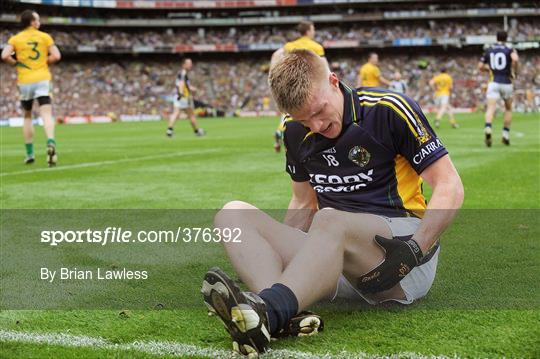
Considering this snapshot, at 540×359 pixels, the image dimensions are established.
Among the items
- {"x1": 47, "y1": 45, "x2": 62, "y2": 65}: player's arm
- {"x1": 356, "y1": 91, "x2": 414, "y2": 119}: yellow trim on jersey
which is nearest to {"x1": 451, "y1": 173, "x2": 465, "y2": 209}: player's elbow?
{"x1": 356, "y1": 91, "x2": 414, "y2": 119}: yellow trim on jersey

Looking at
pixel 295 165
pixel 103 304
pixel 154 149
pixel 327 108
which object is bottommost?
pixel 154 149

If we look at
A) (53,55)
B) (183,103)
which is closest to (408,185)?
(53,55)

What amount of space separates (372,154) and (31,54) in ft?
33.9

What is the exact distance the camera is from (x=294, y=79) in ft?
10.3

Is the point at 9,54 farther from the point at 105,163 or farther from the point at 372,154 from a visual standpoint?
the point at 372,154

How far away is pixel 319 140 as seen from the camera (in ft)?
11.8

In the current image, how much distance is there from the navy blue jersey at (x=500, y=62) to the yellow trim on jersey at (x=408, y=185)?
12.9 metres

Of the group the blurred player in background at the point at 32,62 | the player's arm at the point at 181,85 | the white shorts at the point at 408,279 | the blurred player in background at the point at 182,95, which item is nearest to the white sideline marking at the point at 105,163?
the blurred player in background at the point at 32,62

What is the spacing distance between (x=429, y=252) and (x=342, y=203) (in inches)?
20.0

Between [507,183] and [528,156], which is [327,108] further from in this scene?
[528,156]

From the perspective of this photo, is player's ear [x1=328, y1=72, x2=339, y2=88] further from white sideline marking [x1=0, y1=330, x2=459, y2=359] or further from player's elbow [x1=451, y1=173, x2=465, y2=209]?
white sideline marking [x1=0, y1=330, x2=459, y2=359]

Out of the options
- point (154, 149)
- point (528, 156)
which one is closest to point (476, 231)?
point (528, 156)

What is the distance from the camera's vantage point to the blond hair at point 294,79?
3146mm

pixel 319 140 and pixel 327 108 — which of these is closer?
pixel 327 108
